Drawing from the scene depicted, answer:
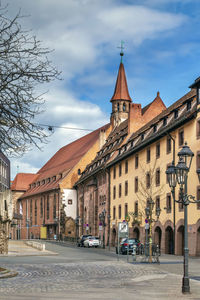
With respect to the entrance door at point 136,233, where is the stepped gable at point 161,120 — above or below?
above

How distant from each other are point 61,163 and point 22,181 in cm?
1759

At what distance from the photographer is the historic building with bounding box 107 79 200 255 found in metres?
36.7

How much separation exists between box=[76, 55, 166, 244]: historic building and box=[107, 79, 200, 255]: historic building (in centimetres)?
346

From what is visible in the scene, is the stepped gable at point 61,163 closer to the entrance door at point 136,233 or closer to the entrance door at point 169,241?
the entrance door at point 136,233

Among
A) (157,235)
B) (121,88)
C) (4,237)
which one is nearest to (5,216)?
(4,237)

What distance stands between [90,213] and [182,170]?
2289 inches

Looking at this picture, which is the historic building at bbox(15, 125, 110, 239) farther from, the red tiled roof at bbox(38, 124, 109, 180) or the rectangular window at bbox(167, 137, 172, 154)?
the rectangular window at bbox(167, 137, 172, 154)

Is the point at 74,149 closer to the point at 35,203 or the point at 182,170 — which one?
the point at 35,203

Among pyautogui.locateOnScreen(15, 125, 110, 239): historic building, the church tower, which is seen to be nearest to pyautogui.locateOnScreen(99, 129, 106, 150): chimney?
pyautogui.locateOnScreen(15, 125, 110, 239): historic building

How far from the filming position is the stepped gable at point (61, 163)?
89125mm

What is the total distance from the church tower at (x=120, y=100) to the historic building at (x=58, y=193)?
2215 millimetres

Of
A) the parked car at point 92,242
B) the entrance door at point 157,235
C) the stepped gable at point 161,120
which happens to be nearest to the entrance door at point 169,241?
the entrance door at point 157,235

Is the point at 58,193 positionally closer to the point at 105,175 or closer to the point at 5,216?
the point at 105,175

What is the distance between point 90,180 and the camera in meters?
73.7
